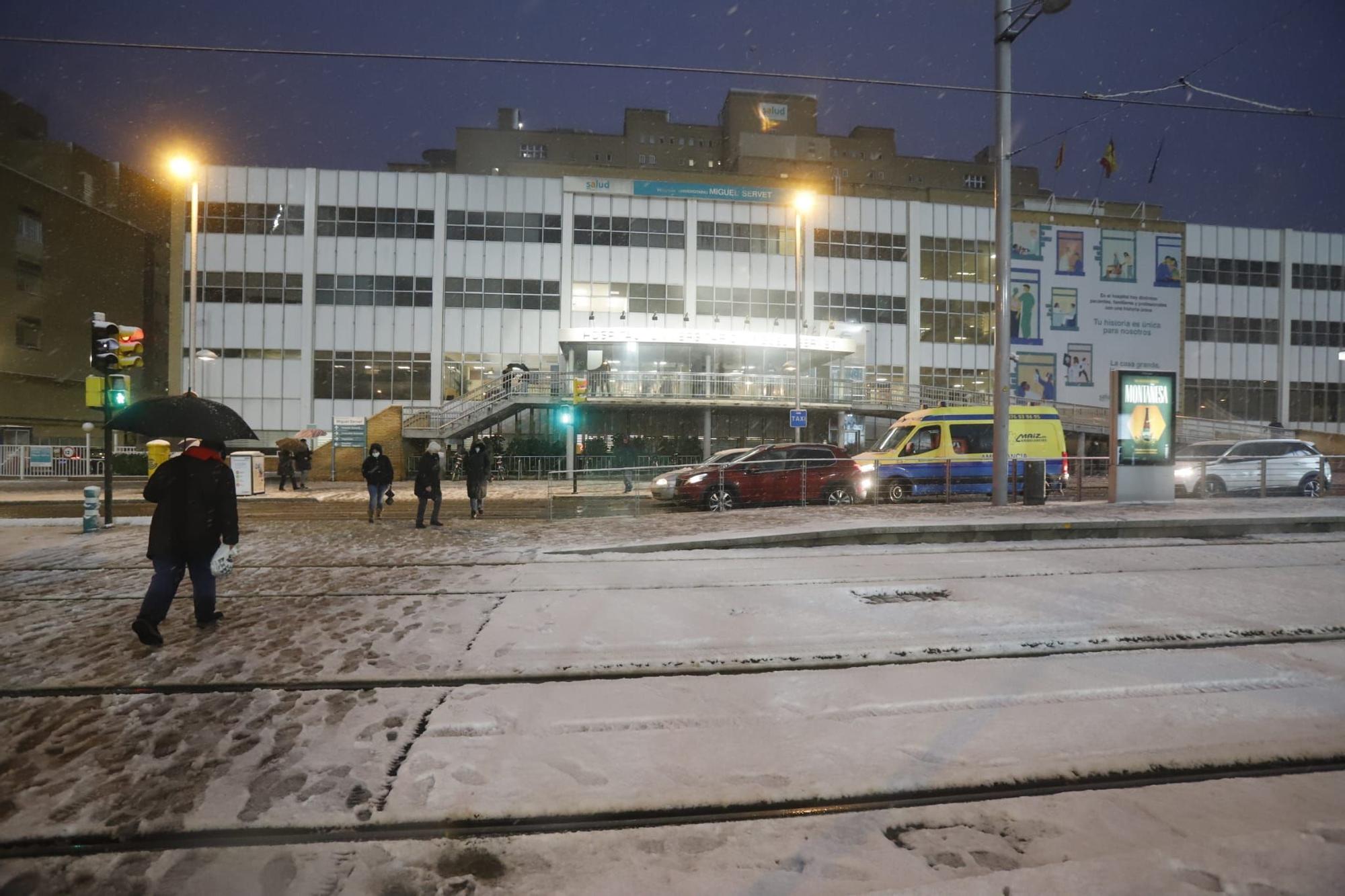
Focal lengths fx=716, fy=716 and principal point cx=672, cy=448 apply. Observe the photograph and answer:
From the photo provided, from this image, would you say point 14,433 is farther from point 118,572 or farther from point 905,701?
point 905,701

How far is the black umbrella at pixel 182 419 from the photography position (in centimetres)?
609

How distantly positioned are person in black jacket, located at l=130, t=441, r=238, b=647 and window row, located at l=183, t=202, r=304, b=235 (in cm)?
3602

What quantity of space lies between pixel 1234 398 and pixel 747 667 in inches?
2098

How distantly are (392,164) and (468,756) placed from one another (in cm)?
7550

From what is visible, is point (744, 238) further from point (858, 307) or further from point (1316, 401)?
point (1316, 401)

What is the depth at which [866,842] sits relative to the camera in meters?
2.83

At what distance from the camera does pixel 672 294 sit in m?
39.1

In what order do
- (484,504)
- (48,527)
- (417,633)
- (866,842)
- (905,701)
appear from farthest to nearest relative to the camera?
(484,504)
(48,527)
(417,633)
(905,701)
(866,842)

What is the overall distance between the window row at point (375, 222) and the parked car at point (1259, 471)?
34.5 metres

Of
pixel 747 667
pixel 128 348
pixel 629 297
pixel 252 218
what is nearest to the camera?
pixel 747 667

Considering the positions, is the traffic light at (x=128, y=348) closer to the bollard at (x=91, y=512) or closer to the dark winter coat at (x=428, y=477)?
the bollard at (x=91, y=512)

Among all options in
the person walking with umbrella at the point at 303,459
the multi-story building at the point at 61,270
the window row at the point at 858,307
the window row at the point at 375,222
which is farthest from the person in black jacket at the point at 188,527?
the multi-story building at the point at 61,270

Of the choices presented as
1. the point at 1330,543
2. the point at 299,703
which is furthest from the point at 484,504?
the point at 1330,543

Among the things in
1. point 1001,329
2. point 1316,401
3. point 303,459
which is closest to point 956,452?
point 1001,329
